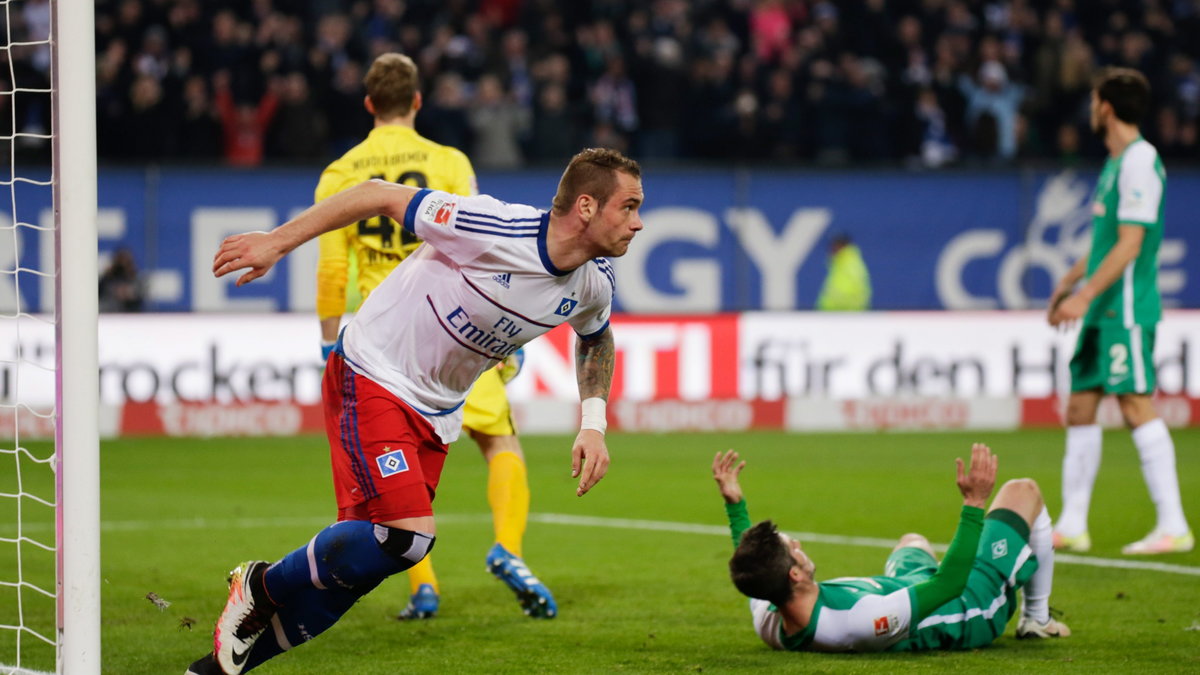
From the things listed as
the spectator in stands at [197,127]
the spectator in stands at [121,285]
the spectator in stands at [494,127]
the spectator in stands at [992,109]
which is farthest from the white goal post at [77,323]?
the spectator in stands at [992,109]

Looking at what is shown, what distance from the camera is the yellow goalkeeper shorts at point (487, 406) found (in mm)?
6812

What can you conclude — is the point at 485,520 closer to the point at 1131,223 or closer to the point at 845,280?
the point at 1131,223

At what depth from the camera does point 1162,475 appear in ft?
27.1

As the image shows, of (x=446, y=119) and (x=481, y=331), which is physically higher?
(x=446, y=119)

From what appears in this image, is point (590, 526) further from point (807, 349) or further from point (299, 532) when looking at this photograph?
point (807, 349)

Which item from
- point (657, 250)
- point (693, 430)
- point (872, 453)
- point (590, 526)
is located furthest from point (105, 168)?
point (590, 526)

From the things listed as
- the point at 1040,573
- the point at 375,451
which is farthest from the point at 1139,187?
the point at 375,451

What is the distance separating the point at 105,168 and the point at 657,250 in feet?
22.3

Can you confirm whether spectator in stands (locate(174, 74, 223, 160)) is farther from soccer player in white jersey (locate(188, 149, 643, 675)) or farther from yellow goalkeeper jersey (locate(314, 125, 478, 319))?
soccer player in white jersey (locate(188, 149, 643, 675))

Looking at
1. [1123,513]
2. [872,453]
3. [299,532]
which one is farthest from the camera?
[872,453]

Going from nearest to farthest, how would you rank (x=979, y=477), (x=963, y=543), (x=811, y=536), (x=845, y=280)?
(x=979, y=477)
(x=963, y=543)
(x=811, y=536)
(x=845, y=280)

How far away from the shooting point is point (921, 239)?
20.6 meters

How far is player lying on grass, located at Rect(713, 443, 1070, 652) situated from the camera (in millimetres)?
5406

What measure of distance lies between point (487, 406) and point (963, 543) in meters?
2.27
